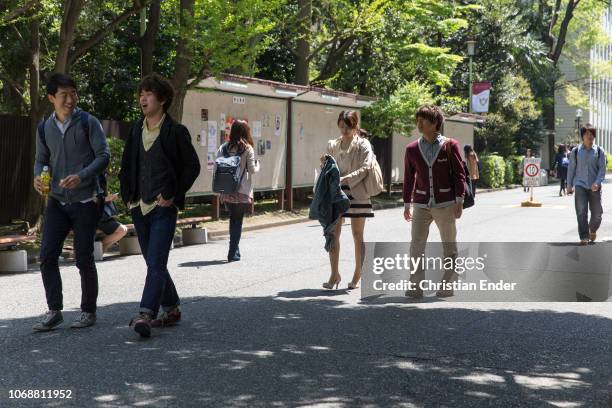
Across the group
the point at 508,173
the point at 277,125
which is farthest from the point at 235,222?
the point at 508,173

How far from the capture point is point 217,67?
17.2m

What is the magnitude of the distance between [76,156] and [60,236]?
61 centimetres

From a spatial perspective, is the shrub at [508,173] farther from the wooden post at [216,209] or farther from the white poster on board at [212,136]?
the wooden post at [216,209]

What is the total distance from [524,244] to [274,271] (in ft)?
14.7

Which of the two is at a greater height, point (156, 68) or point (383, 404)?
point (156, 68)

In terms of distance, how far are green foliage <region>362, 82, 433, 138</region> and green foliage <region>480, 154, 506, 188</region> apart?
12.1 meters

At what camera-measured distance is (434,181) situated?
872 centimetres

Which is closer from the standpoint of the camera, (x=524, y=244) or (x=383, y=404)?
(x=383, y=404)

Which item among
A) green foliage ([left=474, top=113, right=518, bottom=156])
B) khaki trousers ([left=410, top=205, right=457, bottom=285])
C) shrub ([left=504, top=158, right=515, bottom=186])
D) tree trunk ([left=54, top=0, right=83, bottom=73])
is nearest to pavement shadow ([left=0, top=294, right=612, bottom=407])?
khaki trousers ([left=410, top=205, right=457, bottom=285])

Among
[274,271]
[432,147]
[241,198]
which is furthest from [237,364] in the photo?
[241,198]

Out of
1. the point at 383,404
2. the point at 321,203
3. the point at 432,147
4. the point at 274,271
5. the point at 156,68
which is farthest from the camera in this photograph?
the point at 156,68

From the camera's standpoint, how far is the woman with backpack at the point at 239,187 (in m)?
12.3

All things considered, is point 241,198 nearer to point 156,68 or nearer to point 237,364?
point 237,364

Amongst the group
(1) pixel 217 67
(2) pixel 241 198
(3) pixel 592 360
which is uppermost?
(1) pixel 217 67
